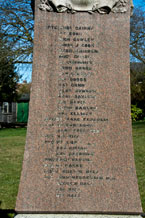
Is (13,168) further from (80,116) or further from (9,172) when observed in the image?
(80,116)

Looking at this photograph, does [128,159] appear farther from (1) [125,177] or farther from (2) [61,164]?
(2) [61,164]

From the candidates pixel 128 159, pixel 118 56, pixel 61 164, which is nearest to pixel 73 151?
pixel 61 164

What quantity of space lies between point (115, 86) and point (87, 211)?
164 centimetres

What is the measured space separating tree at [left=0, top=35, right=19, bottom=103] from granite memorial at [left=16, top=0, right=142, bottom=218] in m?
13.9

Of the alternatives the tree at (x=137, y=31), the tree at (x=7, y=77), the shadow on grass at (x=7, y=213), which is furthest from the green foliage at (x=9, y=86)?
the shadow on grass at (x=7, y=213)

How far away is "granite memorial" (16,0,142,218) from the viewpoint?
12.0 ft

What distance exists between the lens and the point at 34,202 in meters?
3.65

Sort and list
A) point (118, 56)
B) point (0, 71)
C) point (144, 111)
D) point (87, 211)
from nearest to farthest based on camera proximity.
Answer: point (87, 211) → point (118, 56) → point (0, 71) → point (144, 111)

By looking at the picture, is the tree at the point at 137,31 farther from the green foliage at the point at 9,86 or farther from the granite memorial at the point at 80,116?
the granite memorial at the point at 80,116

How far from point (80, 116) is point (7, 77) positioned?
61.8 ft

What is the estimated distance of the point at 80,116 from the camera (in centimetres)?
381

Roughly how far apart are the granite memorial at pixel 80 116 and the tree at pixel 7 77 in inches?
549

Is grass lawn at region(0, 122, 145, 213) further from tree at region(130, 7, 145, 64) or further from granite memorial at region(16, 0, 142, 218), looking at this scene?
tree at region(130, 7, 145, 64)

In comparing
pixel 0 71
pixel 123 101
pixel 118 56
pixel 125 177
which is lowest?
pixel 125 177
